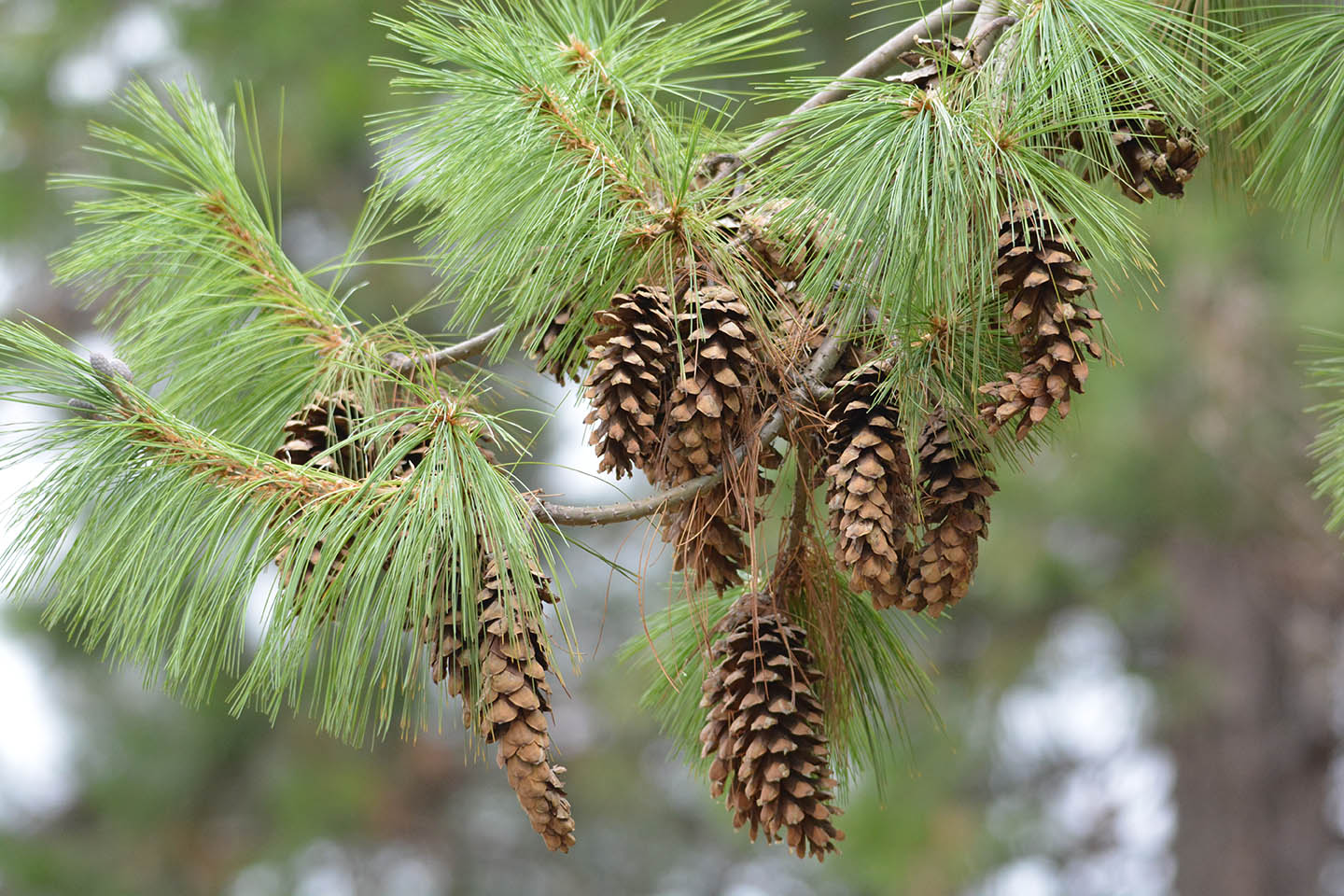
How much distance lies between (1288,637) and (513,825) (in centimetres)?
365

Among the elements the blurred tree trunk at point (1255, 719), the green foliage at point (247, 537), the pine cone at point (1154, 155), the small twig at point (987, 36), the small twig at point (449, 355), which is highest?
the blurred tree trunk at point (1255, 719)

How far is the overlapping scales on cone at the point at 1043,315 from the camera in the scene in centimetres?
88

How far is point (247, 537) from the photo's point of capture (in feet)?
3.26

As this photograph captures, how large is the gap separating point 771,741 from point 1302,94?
0.77 meters

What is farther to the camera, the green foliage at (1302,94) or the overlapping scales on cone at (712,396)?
the green foliage at (1302,94)

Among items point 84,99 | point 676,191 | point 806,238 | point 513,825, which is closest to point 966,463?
point 806,238

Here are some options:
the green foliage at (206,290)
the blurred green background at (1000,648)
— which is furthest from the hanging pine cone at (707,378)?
the blurred green background at (1000,648)

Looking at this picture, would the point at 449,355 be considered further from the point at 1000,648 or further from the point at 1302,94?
the point at 1000,648

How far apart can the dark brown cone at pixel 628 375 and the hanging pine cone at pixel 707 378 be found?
0.06 feet

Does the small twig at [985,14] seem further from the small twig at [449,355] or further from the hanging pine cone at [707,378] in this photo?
the small twig at [449,355]

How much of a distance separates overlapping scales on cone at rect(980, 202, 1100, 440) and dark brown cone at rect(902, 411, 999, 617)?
89 mm

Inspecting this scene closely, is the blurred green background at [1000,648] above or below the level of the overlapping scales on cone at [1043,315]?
above

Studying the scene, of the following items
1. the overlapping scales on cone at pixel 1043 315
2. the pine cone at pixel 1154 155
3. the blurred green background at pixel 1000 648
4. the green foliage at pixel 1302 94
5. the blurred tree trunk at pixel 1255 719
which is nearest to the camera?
the overlapping scales on cone at pixel 1043 315

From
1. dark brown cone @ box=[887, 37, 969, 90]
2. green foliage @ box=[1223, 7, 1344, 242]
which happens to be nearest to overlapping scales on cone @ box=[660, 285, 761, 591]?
dark brown cone @ box=[887, 37, 969, 90]
